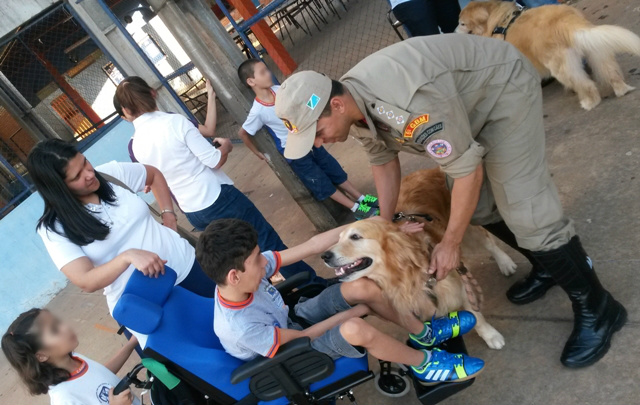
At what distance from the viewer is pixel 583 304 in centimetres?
237

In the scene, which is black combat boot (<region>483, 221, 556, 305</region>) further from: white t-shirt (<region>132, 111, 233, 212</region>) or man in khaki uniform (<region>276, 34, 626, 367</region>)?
white t-shirt (<region>132, 111, 233, 212</region>)

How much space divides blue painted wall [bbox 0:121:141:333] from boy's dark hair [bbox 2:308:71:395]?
5.08m

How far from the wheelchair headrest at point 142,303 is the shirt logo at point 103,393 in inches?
23.8

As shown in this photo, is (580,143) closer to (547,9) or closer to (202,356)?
(547,9)

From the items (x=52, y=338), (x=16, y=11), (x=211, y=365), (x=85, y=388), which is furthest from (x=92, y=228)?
(x=16, y=11)

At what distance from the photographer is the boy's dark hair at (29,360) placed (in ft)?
8.04

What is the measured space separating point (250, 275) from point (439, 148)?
0.99 metres

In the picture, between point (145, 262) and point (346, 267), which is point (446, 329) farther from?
point (145, 262)

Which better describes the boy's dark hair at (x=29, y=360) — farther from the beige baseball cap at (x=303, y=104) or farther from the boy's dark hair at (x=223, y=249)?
the beige baseball cap at (x=303, y=104)

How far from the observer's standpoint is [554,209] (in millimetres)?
2270

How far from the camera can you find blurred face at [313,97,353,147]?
208 centimetres

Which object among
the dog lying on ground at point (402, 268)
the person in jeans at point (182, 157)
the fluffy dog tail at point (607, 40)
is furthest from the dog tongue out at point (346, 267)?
the fluffy dog tail at point (607, 40)

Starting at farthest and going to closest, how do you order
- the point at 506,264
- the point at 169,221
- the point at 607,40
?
the point at 607,40
the point at 169,221
the point at 506,264

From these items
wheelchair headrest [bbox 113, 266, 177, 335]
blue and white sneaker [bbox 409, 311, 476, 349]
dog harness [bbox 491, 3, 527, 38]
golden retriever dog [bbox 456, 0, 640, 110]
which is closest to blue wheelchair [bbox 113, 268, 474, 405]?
wheelchair headrest [bbox 113, 266, 177, 335]
